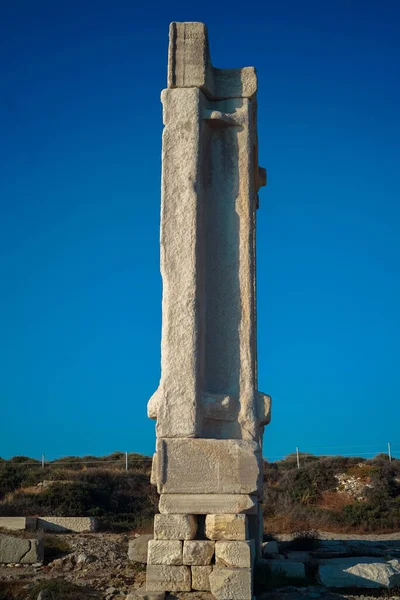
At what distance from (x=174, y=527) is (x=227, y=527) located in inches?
21.5

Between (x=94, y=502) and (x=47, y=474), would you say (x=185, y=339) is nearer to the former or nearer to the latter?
(x=94, y=502)

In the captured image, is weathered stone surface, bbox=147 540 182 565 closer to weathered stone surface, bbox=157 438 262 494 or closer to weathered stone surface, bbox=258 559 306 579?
weathered stone surface, bbox=157 438 262 494

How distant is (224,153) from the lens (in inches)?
327

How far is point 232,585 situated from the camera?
6.47 m

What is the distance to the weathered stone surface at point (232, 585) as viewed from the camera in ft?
21.2

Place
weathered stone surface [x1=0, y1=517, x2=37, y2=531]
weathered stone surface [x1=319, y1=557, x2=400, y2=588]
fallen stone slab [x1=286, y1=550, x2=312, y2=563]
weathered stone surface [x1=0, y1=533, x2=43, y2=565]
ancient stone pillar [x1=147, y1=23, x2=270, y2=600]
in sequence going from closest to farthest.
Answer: ancient stone pillar [x1=147, y1=23, x2=270, y2=600] → weathered stone surface [x1=319, y1=557, x2=400, y2=588] → fallen stone slab [x1=286, y1=550, x2=312, y2=563] → weathered stone surface [x1=0, y1=533, x2=43, y2=565] → weathered stone surface [x1=0, y1=517, x2=37, y2=531]

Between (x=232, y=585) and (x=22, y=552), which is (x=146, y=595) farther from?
(x=22, y=552)

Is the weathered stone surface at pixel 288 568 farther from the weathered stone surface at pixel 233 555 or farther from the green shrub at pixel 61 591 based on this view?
the green shrub at pixel 61 591

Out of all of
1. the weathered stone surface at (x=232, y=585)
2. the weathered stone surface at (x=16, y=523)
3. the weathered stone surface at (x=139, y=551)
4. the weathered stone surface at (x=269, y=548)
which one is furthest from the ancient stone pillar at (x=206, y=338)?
the weathered stone surface at (x=16, y=523)

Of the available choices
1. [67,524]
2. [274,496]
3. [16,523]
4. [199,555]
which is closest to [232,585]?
[199,555]

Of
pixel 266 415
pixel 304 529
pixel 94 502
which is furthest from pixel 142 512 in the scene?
pixel 266 415

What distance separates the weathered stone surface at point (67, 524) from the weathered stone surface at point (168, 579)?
6308 mm

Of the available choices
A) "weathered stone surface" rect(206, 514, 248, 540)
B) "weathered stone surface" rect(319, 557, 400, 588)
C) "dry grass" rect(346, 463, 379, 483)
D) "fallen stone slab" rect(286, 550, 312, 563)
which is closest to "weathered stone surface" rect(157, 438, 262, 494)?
"weathered stone surface" rect(206, 514, 248, 540)

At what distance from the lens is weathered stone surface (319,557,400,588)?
737 cm
